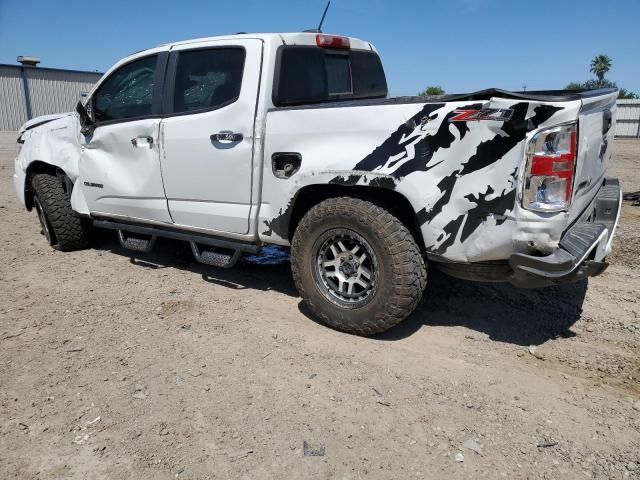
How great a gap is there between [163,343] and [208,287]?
115cm

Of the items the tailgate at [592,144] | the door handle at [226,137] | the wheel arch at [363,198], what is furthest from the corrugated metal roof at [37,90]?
the tailgate at [592,144]

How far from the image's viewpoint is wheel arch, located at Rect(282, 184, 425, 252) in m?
3.34

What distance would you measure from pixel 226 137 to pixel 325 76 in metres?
1.04

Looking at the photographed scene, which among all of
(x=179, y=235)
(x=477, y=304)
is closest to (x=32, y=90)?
(x=179, y=235)

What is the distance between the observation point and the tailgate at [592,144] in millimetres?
2879

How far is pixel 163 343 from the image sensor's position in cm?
355

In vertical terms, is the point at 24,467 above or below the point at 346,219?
below

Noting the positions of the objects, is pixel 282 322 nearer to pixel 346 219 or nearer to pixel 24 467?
pixel 346 219

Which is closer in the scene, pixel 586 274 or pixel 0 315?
pixel 586 274

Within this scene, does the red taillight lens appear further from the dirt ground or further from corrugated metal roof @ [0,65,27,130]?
corrugated metal roof @ [0,65,27,130]

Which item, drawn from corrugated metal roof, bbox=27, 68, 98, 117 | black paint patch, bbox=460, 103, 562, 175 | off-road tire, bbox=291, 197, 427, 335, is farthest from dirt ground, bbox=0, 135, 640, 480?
corrugated metal roof, bbox=27, 68, 98, 117

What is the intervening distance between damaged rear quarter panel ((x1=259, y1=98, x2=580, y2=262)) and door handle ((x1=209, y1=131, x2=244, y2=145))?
45 cm

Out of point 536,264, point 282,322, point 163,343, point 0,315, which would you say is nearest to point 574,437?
point 536,264

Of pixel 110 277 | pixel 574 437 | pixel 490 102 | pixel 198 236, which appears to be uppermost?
pixel 490 102
